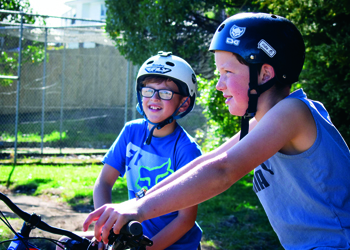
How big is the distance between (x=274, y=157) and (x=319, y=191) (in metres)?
0.28

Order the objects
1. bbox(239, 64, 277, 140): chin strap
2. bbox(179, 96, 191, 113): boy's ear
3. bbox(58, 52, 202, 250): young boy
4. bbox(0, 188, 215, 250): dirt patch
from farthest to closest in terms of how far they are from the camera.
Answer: bbox(0, 188, 215, 250): dirt patch, bbox(179, 96, 191, 113): boy's ear, bbox(58, 52, 202, 250): young boy, bbox(239, 64, 277, 140): chin strap

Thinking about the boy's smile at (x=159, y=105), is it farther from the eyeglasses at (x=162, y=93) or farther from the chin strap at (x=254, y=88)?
the chin strap at (x=254, y=88)

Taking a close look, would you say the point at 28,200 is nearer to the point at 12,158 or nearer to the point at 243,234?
the point at 12,158

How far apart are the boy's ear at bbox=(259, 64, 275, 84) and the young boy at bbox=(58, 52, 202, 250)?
89 centimetres

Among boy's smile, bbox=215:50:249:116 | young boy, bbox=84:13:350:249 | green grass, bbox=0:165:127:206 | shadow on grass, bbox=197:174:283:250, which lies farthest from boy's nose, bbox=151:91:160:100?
green grass, bbox=0:165:127:206

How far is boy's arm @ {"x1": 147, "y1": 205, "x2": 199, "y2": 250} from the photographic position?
2.44 m

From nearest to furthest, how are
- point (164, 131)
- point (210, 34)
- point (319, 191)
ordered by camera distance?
1. point (319, 191)
2. point (164, 131)
3. point (210, 34)

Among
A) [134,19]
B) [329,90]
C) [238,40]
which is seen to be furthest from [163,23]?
[238,40]

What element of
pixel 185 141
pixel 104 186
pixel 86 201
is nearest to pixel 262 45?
pixel 185 141

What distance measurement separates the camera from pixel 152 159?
Result: 2.88 metres

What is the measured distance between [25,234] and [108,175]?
3.47 ft

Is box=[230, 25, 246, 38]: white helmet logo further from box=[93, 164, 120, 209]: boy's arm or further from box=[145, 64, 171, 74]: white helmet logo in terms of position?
box=[93, 164, 120, 209]: boy's arm

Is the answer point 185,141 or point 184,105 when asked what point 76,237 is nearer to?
point 185,141

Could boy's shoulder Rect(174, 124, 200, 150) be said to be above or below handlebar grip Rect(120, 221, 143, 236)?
below
